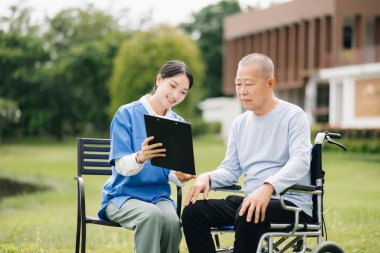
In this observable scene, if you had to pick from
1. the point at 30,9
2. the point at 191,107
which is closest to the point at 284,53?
the point at 191,107

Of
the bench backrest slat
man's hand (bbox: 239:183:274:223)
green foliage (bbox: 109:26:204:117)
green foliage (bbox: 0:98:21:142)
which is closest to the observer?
man's hand (bbox: 239:183:274:223)

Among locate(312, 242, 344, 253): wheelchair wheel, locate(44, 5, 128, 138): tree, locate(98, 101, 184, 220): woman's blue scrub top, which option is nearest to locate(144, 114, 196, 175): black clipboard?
locate(98, 101, 184, 220): woman's blue scrub top

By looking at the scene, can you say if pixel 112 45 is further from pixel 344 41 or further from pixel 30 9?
pixel 344 41

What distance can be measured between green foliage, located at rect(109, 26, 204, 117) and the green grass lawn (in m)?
12.7

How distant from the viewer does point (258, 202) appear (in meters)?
4.00

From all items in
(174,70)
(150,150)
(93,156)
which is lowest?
(93,156)

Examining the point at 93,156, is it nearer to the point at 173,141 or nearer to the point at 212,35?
the point at 173,141

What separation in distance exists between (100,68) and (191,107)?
9.06 meters

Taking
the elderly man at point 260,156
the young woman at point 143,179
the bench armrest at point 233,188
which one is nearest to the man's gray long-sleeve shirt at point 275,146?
the elderly man at point 260,156

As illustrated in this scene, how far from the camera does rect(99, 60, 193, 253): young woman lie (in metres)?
4.31

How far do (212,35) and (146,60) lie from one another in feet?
48.0

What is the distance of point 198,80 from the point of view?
47.1m

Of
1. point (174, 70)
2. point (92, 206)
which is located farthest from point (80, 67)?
point (174, 70)

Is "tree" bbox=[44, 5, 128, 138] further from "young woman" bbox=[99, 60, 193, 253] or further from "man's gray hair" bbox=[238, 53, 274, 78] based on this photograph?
"man's gray hair" bbox=[238, 53, 274, 78]
